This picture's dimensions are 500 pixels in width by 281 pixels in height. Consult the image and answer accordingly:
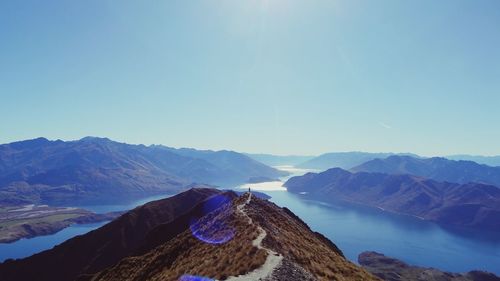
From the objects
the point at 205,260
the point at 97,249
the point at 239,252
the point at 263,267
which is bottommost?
the point at 97,249

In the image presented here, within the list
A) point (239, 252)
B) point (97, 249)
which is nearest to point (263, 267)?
point (239, 252)

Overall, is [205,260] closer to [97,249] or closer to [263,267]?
[263,267]

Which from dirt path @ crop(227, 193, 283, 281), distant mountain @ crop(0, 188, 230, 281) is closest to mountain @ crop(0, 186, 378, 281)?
dirt path @ crop(227, 193, 283, 281)

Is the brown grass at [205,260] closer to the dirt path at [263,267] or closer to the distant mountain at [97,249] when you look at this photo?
the dirt path at [263,267]

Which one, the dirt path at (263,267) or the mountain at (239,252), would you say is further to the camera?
the mountain at (239,252)

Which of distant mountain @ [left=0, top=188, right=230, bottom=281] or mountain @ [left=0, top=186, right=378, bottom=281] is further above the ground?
mountain @ [left=0, top=186, right=378, bottom=281]

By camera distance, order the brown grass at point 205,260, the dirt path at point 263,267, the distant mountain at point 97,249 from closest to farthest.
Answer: the dirt path at point 263,267 → the brown grass at point 205,260 → the distant mountain at point 97,249

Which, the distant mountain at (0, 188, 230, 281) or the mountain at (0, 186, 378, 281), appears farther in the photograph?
the distant mountain at (0, 188, 230, 281)

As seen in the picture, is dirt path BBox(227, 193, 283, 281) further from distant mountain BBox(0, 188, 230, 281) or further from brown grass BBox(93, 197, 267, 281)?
distant mountain BBox(0, 188, 230, 281)

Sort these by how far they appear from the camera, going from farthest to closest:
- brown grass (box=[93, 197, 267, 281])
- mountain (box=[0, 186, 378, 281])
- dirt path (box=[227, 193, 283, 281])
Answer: brown grass (box=[93, 197, 267, 281]) → mountain (box=[0, 186, 378, 281]) → dirt path (box=[227, 193, 283, 281])

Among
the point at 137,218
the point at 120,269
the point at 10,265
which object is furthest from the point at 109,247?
the point at 120,269

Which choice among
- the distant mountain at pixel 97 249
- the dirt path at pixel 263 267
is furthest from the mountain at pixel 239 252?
the distant mountain at pixel 97 249
